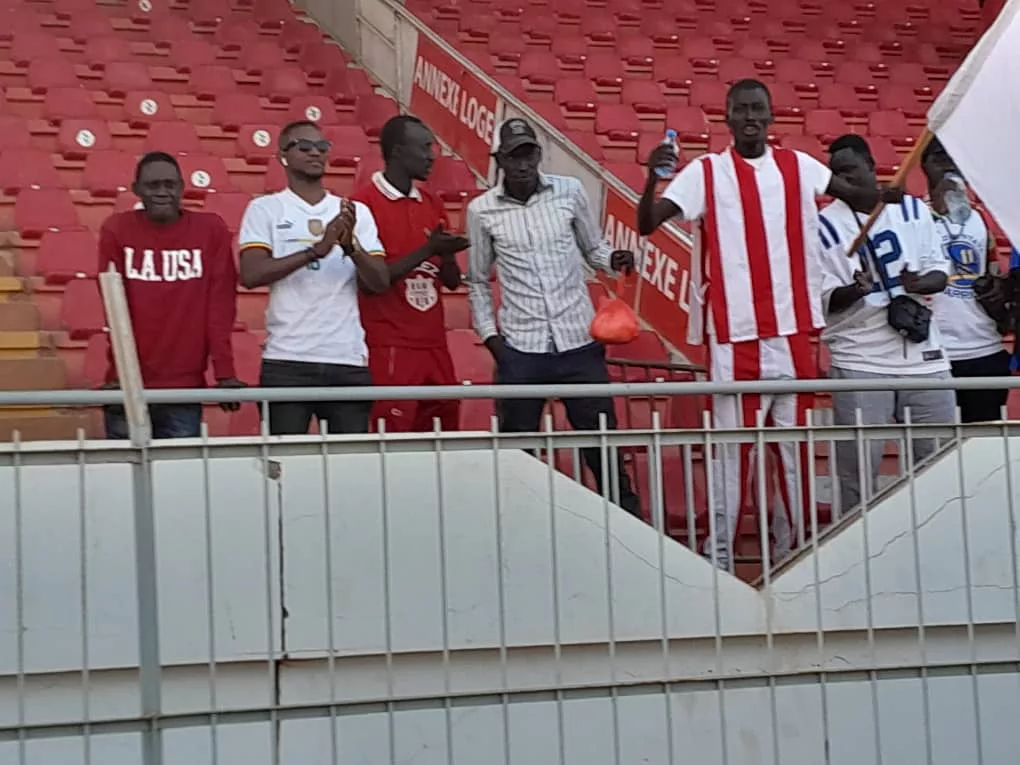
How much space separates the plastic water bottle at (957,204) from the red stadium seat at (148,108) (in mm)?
5219

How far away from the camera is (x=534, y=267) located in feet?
15.2

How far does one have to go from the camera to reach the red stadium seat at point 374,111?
9.55 m

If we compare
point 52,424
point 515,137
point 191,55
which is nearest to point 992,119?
point 515,137

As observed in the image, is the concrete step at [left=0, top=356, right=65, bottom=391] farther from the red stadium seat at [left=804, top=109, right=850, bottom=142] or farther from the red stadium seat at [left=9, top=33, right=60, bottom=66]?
the red stadium seat at [left=804, top=109, right=850, bottom=142]

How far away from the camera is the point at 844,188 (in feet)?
15.5

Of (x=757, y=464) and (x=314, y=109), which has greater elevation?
(x=757, y=464)

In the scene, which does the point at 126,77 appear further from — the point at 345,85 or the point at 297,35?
the point at 297,35

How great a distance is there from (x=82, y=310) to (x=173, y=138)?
2.92 metres

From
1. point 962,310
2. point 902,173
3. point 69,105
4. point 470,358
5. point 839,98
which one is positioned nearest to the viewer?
point 902,173

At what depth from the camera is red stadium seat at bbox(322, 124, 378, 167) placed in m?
8.50

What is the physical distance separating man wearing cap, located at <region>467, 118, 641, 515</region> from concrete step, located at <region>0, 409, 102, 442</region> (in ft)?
3.93

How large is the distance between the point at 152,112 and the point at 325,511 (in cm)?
622

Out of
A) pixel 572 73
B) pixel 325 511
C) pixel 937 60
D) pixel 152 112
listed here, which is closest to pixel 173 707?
pixel 325 511

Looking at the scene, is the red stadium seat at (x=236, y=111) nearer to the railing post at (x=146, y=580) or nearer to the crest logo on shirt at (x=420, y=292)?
the crest logo on shirt at (x=420, y=292)
